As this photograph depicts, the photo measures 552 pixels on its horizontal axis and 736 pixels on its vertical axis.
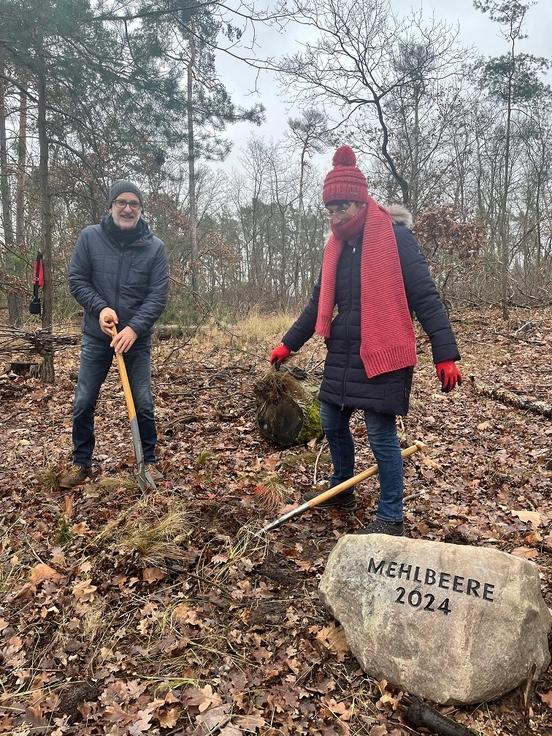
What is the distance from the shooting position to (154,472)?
4172 mm

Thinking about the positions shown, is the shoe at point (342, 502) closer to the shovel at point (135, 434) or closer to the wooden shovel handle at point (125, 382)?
the shovel at point (135, 434)

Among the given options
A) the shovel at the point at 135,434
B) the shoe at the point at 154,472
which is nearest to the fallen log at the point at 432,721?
the shovel at the point at 135,434

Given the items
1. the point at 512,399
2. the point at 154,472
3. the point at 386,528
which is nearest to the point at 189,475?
the point at 154,472

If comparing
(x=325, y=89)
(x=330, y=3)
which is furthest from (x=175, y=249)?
(x=330, y=3)

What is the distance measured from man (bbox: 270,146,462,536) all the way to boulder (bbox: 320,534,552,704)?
604 mm

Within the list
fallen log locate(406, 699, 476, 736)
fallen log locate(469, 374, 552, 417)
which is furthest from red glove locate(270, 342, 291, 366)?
fallen log locate(469, 374, 552, 417)

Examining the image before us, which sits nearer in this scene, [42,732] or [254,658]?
[42,732]

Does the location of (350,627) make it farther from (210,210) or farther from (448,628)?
(210,210)

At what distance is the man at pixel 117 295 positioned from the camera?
Answer: 385 centimetres

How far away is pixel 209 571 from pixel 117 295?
7.10 ft

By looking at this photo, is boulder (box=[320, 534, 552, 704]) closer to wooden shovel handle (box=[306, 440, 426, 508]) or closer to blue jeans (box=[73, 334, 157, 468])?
wooden shovel handle (box=[306, 440, 426, 508])

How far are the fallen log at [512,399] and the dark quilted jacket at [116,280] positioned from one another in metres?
4.63

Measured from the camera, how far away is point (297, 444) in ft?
16.8

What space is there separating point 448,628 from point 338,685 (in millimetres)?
560
